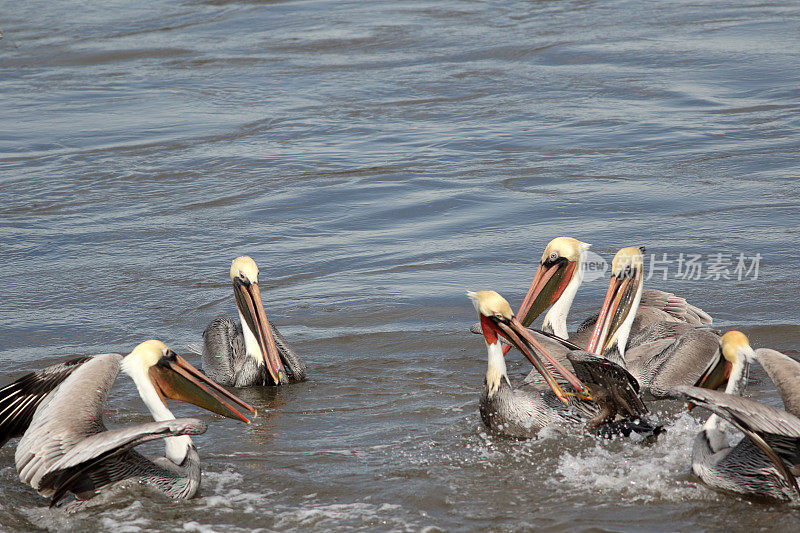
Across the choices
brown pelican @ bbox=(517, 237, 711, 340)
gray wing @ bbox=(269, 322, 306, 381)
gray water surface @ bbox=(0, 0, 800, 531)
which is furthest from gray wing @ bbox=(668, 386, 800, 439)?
gray wing @ bbox=(269, 322, 306, 381)

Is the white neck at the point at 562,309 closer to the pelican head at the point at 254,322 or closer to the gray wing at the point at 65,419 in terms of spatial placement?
the pelican head at the point at 254,322

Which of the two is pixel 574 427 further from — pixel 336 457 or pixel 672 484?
pixel 336 457

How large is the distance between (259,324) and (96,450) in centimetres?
214

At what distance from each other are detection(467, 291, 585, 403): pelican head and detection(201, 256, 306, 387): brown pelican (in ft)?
4.33

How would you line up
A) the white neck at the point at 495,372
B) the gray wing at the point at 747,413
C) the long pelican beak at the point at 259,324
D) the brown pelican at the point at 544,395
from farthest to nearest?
the long pelican beak at the point at 259,324, the white neck at the point at 495,372, the brown pelican at the point at 544,395, the gray wing at the point at 747,413

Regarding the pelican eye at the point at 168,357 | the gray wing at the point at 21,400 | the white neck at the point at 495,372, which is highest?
the pelican eye at the point at 168,357

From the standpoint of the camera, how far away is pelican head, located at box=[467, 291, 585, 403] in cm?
518

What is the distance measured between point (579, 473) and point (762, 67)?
953cm

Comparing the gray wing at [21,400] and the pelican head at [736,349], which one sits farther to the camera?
the gray wing at [21,400]

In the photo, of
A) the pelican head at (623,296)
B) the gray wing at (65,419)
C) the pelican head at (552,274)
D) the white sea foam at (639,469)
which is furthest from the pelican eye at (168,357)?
the pelican head at (623,296)

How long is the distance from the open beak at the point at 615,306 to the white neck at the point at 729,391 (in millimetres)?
1484

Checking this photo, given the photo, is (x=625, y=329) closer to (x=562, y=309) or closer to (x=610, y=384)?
(x=562, y=309)

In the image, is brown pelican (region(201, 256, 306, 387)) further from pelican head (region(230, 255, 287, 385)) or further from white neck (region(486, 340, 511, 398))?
white neck (region(486, 340, 511, 398))

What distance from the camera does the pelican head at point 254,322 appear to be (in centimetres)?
610
